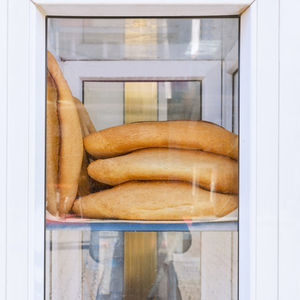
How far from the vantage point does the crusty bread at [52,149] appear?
62cm

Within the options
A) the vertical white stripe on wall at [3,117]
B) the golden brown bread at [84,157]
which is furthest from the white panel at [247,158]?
the vertical white stripe on wall at [3,117]

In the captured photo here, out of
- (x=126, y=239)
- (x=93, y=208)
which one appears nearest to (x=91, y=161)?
(x=93, y=208)

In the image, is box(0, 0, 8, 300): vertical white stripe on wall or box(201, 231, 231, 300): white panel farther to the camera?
box(201, 231, 231, 300): white panel

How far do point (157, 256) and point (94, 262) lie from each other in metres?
0.17

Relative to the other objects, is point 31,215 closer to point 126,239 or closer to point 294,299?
point 126,239

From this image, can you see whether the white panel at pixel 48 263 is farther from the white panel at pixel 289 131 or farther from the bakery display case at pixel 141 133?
the white panel at pixel 289 131

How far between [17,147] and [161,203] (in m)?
0.30

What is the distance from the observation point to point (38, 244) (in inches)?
23.4

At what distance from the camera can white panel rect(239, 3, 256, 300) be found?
0.57 meters

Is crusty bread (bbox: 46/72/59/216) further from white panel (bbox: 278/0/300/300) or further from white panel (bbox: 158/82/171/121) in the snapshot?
white panel (bbox: 278/0/300/300)

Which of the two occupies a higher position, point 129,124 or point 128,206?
point 129,124

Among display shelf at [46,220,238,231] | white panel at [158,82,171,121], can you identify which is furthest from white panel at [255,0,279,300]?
white panel at [158,82,171,121]

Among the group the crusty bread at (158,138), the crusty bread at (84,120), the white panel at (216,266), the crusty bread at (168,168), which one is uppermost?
the crusty bread at (84,120)

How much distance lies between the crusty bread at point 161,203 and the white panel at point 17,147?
0.14 meters
